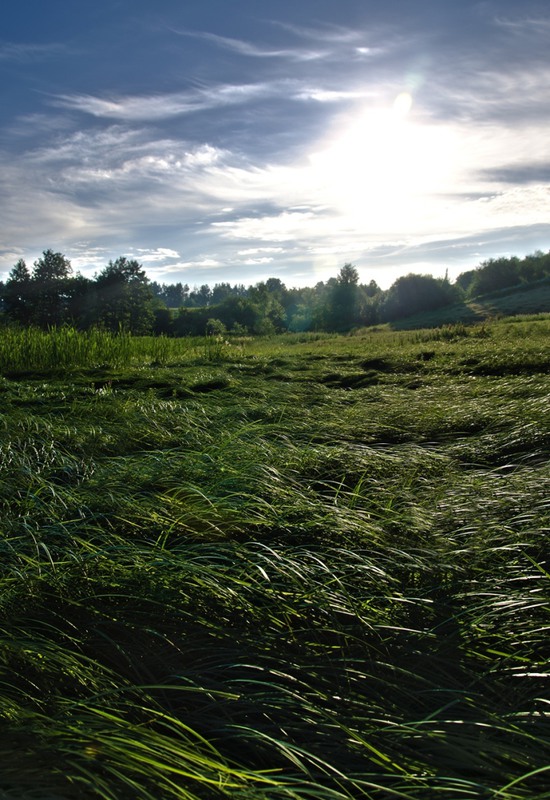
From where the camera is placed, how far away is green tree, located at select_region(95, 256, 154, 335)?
159ft

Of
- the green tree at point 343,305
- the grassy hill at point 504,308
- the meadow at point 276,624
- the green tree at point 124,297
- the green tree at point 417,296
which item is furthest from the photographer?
the green tree at point 343,305

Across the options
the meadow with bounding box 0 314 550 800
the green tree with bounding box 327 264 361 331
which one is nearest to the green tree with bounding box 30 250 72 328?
the green tree with bounding box 327 264 361 331

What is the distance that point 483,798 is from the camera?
113 centimetres

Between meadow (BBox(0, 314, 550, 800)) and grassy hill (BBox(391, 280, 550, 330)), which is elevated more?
grassy hill (BBox(391, 280, 550, 330))

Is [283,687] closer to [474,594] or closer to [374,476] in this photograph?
[474,594]

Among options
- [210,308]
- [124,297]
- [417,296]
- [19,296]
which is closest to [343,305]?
[417,296]

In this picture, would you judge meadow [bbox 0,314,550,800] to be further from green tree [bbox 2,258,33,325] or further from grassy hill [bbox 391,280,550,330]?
green tree [bbox 2,258,33,325]

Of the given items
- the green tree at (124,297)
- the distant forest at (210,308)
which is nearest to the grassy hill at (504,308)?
the distant forest at (210,308)

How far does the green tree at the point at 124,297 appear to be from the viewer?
159ft

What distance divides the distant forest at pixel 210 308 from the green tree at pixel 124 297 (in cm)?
9

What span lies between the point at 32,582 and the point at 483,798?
4.83ft

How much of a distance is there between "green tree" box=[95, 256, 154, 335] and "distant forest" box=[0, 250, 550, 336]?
3.4 inches

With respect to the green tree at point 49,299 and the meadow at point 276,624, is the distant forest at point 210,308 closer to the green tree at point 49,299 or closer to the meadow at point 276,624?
the green tree at point 49,299

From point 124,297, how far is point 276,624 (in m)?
52.1
